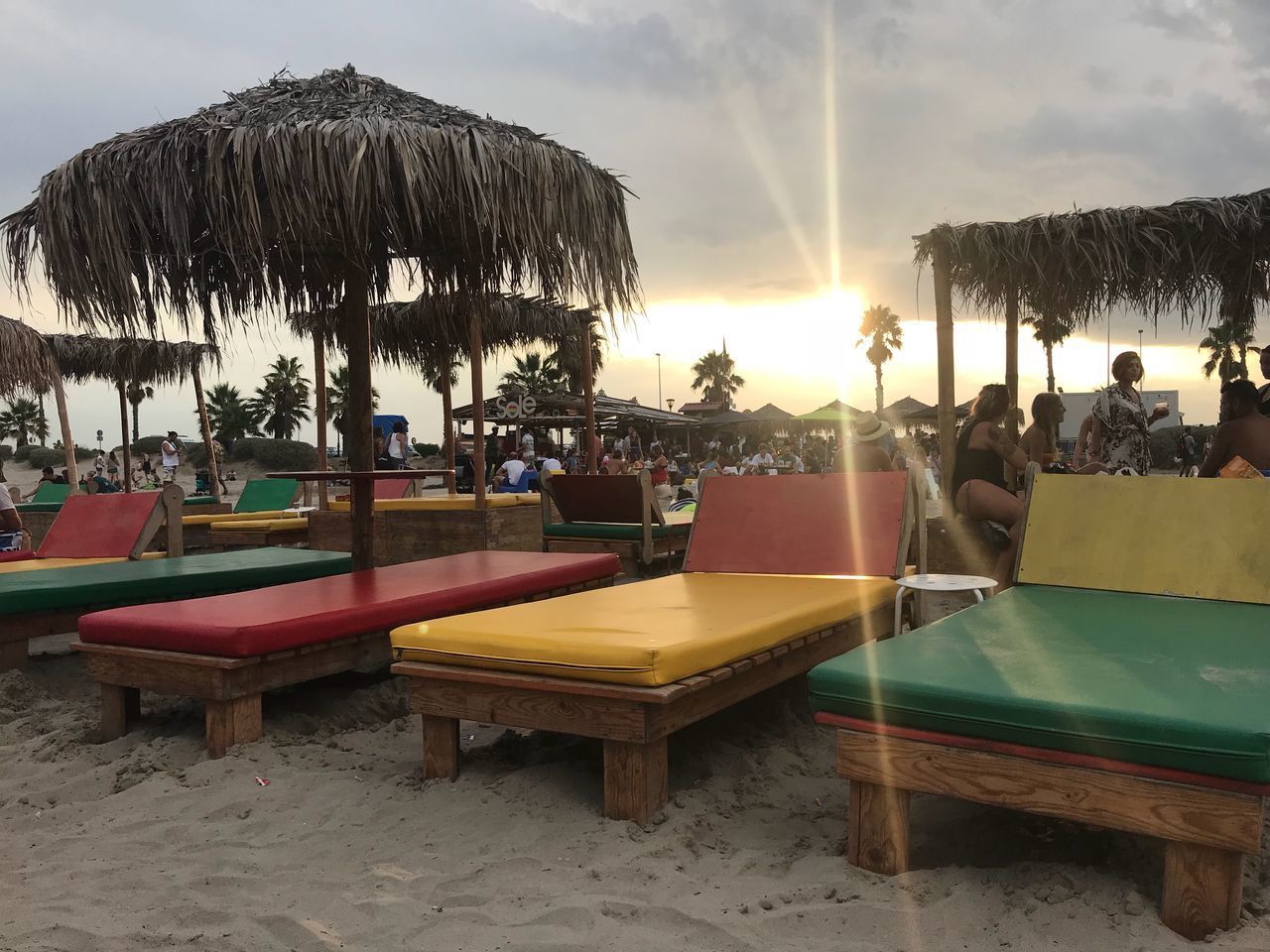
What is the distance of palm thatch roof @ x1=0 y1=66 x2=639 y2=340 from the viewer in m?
4.55

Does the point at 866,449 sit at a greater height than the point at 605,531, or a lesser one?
greater

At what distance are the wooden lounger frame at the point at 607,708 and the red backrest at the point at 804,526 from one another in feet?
3.89

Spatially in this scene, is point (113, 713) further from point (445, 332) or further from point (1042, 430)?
point (445, 332)

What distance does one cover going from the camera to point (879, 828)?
93.2 inches

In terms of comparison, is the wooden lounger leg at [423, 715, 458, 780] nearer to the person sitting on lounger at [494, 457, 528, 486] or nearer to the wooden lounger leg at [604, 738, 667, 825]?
the wooden lounger leg at [604, 738, 667, 825]

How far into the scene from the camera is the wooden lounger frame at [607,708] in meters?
2.66

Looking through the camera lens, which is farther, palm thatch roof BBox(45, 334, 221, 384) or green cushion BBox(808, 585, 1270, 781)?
palm thatch roof BBox(45, 334, 221, 384)

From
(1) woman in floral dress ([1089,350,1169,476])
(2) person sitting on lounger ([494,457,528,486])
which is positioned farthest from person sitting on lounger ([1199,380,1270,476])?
(2) person sitting on lounger ([494,457,528,486])

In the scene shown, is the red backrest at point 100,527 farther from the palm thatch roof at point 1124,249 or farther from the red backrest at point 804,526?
the palm thatch roof at point 1124,249

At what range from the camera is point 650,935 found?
6.87 feet

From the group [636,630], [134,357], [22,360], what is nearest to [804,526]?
[636,630]

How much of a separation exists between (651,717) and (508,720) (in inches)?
20.3

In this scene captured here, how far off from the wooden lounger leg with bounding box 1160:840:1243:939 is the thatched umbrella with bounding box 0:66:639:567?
158 inches

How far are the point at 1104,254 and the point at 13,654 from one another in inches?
303
